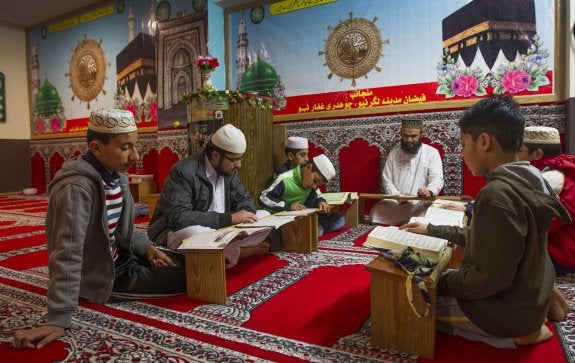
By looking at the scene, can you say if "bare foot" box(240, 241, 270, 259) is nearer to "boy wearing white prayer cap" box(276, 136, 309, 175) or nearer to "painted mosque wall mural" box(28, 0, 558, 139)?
"boy wearing white prayer cap" box(276, 136, 309, 175)

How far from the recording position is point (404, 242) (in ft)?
5.74

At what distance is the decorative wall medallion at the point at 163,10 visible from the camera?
6.21m

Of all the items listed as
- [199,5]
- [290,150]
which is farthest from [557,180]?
[199,5]

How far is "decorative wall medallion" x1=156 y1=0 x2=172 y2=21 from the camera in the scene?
621 cm

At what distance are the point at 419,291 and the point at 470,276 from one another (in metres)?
0.18

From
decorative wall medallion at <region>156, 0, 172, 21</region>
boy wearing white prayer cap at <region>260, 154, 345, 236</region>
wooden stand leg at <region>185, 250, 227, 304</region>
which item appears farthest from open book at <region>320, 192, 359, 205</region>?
decorative wall medallion at <region>156, 0, 172, 21</region>

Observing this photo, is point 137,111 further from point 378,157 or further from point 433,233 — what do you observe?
point 433,233

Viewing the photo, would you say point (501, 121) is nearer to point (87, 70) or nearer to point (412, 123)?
point (412, 123)

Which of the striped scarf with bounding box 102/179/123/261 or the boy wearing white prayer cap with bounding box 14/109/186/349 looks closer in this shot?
the boy wearing white prayer cap with bounding box 14/109/186/349

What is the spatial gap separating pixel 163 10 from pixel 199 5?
0.83 meters

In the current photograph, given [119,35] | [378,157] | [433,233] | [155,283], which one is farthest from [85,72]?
[433,233]

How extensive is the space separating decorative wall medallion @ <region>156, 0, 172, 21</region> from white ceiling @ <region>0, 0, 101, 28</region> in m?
2.03

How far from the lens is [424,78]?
15.1ft

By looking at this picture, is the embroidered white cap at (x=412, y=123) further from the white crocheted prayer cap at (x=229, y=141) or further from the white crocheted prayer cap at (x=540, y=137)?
the white crocheted prayer cap at (x=229, y=141)
